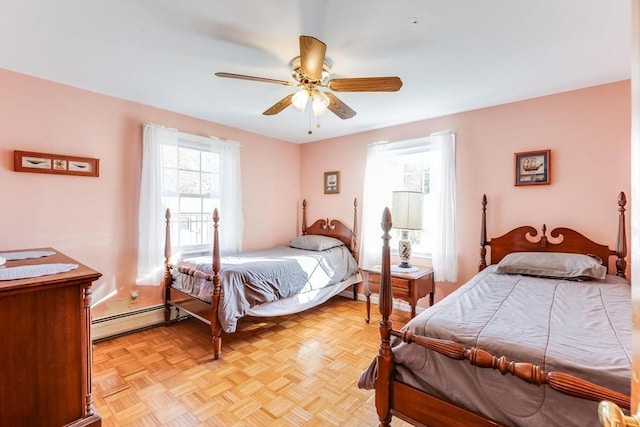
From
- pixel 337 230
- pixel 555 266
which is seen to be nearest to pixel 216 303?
pixel 337 230

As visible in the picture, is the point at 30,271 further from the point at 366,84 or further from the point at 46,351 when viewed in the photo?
the point at 366,84

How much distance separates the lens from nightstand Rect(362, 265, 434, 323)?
9.46 feet

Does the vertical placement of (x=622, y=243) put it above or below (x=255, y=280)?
above

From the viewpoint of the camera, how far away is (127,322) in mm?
2924

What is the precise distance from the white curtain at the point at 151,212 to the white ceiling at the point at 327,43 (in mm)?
435

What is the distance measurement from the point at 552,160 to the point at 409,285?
1.74 meters

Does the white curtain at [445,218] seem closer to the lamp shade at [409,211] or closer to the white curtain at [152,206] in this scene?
the lamp shade at [409,211]

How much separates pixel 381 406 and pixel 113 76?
3.01 meters

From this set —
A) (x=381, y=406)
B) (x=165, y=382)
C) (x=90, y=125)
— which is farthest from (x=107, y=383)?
(x=90, y=125)

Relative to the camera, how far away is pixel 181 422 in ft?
5.61

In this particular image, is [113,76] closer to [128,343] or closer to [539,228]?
[128,343]

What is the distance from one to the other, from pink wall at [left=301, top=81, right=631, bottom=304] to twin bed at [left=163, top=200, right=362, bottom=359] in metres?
1.27

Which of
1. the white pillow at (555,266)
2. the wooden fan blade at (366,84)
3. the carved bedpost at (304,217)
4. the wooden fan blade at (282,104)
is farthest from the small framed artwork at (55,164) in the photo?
the white pillow at (555,266)

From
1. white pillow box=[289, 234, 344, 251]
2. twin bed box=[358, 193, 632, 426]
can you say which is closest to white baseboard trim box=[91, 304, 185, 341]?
white pillow box=[289, 234, 344, 251]
